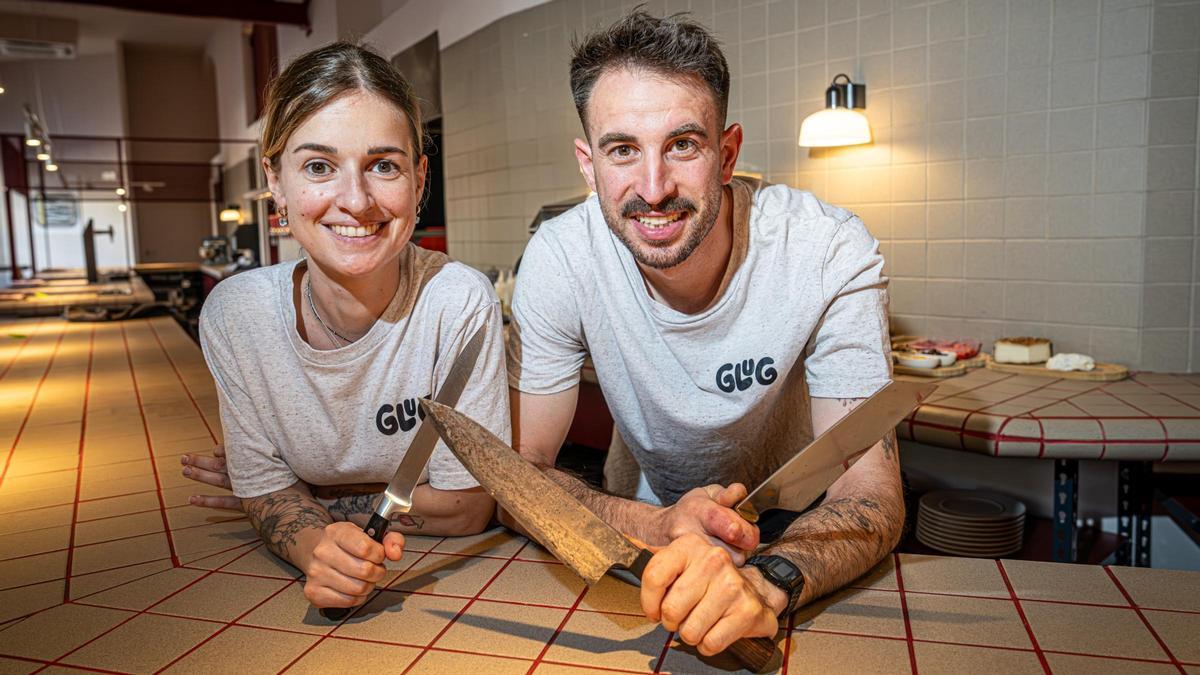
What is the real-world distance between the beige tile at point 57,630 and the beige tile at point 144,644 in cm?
2

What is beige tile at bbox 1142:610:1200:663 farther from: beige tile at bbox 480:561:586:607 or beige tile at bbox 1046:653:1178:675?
beige tile at bbox 480:561:586:607

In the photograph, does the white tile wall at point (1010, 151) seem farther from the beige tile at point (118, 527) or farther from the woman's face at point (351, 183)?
the beige tile at point (118, 527)

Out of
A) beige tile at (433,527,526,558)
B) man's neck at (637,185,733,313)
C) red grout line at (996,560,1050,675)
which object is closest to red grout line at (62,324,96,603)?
beige tile at (433,527,526,558)

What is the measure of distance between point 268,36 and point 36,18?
3846 millimetres

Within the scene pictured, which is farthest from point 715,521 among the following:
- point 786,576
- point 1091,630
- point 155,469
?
point 155,469

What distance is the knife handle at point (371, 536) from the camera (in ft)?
3.25

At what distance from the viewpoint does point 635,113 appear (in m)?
1.36

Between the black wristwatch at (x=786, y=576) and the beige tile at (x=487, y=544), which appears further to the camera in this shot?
the beige tile at (x=487, y=544)

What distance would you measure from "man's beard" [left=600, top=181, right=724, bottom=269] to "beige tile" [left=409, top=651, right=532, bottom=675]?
757 millimetres

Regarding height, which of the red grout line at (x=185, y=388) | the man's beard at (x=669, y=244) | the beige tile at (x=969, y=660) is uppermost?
the man's beard at (x=669, y=244)

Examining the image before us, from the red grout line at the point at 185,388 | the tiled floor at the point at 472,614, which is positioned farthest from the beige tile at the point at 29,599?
the red grout line at the point at 185,388

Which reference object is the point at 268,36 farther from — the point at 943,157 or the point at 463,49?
the point at 943,157

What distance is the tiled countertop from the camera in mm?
2355

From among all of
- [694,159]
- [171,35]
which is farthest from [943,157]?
[171,35]
